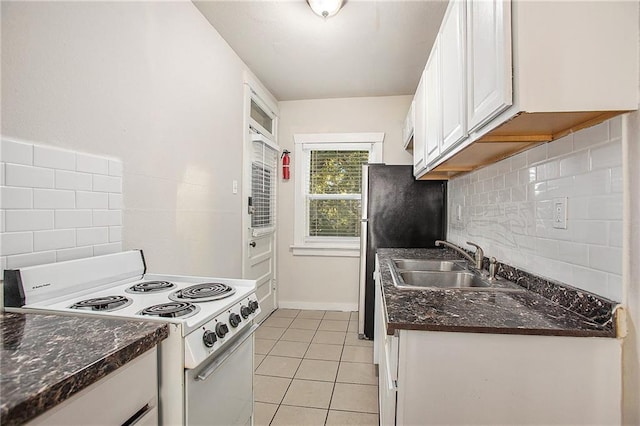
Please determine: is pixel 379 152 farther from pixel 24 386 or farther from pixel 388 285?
pixel 24 386

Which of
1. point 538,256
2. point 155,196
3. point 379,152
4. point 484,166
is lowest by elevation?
point 538,256

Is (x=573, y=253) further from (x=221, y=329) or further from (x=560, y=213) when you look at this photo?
(x=221, y=329)

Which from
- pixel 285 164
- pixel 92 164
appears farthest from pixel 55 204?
pixel 285 164

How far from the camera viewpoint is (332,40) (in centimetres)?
251

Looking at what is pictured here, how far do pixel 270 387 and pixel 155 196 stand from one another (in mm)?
1420

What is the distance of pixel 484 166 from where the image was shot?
1.97 metres

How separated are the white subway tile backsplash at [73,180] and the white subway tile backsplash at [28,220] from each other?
116 millimetres

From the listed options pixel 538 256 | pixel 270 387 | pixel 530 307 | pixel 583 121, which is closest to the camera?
pixel 583 121

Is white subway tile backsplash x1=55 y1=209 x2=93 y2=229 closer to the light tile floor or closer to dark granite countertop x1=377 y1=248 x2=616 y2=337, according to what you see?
dark granite countertop x1=377 y1=248 x2=616 y2=337

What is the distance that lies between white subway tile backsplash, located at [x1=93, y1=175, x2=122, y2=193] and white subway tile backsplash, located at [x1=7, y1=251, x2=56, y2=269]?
32 centimetres

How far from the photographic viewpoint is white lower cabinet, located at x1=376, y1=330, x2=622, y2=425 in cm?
91

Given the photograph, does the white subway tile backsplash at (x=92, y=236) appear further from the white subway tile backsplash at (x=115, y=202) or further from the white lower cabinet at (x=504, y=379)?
the white lower cabinet at (x=504, y=379)

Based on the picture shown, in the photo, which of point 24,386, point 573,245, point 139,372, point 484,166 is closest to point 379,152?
point 484,166

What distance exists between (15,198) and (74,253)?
298 millimetres
